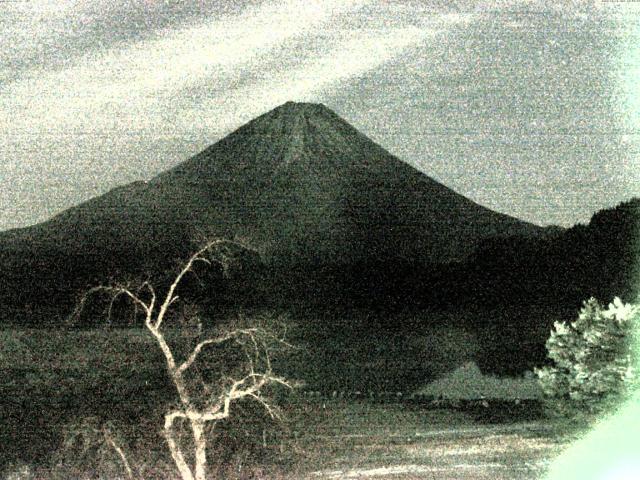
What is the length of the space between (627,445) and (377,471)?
247cm

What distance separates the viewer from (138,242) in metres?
48.2

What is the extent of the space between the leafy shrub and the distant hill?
83.8 feet

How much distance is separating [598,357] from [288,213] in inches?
2251

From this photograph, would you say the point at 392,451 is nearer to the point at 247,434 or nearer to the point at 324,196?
the point at 247,434

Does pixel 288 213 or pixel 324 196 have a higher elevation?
pixel 324 196

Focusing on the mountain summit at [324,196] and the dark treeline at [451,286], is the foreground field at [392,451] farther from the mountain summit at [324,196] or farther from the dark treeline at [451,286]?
the mountain summit at [324,196]

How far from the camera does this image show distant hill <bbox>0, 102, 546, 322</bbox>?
154 feet

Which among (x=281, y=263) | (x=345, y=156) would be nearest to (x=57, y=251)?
(x=281, y=263)

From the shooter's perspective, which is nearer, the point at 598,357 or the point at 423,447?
the point at 598,357

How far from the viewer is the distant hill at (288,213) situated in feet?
154

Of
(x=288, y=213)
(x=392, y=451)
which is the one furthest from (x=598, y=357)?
(x=288, y=213)

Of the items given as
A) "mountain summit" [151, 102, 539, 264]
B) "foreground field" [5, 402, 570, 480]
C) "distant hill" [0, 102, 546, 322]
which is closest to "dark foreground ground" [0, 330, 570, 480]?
"foreground field" [5, 402, 570, 480]

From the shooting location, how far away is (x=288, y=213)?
67375mm

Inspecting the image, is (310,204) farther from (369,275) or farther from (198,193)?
(369,275)
